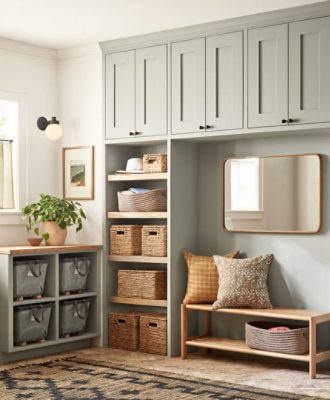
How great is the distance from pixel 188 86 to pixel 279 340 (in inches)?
79.4

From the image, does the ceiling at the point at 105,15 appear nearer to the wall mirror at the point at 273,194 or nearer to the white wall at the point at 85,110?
the white wall at the point at 85,110

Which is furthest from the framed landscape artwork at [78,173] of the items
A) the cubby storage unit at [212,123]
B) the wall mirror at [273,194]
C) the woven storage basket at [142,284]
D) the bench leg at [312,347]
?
the bench leg at [312,347]

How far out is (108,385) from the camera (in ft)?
16.6

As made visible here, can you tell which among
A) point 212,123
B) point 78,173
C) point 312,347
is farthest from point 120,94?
point 312,347

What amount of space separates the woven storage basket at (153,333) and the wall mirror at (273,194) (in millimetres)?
930

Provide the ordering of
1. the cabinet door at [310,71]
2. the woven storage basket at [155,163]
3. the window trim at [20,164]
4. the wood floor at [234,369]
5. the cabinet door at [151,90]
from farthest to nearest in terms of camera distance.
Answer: the window trim at [20,164] → the woven storage basket at [155,163] → the cabinet door at [151,90] → the cabinet door at [310,71] → the wood floor at [234,369]

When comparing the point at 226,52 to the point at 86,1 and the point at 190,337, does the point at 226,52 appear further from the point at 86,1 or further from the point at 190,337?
the point at 190,337

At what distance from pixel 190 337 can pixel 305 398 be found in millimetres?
1618

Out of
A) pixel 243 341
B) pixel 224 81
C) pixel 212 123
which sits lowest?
pixel 243 341

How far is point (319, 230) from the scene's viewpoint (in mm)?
5570

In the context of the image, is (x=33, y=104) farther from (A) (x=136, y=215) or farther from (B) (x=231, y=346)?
(B) (x=231, y=346)

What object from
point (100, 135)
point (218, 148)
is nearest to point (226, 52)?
point (218, 148)

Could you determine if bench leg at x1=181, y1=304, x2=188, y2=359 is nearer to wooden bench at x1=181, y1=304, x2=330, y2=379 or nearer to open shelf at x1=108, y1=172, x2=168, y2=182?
wooden bench at x1=181, y1=304, x2=330, y2=379

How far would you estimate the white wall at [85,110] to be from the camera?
21.3 feet
